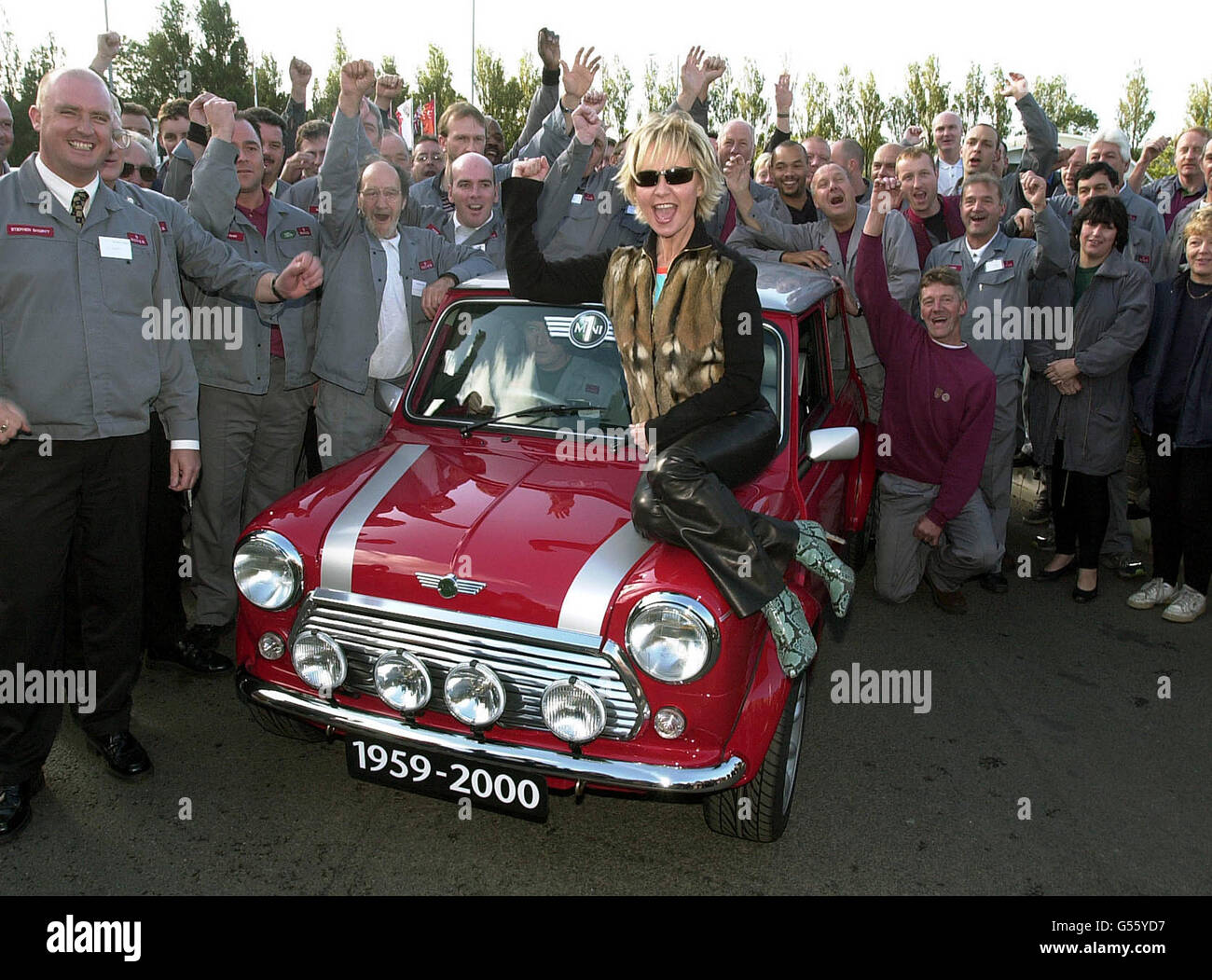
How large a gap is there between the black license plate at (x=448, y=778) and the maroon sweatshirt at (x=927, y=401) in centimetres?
314

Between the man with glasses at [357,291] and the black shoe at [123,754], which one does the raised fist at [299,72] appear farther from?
the black shoe at [123,754]

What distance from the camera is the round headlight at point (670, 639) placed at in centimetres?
279

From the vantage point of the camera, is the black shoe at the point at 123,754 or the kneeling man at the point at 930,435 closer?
the black shoe at the point at 123,754

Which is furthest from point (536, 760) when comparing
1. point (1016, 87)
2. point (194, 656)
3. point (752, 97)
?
point (752, 97)

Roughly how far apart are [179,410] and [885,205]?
3420mm

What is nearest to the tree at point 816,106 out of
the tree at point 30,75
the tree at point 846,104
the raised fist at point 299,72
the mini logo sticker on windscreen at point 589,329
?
the tree at point 846,104

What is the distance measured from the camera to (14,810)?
3.32 meters

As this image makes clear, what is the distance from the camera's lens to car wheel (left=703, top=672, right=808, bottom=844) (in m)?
3.13

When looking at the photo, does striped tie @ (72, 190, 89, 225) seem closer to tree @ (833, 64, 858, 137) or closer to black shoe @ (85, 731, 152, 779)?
black shoe @ (85, 731, 152, 779)

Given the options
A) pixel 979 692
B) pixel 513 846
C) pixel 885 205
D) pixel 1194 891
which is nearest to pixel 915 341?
pixel 885 205

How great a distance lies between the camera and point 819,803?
3.62m

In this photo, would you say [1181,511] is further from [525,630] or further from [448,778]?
[448,778]

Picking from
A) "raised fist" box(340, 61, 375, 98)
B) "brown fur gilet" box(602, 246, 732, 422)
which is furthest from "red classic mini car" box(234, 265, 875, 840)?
"raised fist" box(340, 61, 375, 98)
